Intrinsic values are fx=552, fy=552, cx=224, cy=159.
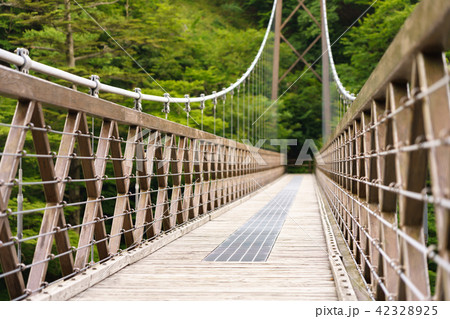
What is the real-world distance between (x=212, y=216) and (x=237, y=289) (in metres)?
3.08

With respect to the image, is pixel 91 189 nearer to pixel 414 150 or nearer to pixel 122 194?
pixel 122 194

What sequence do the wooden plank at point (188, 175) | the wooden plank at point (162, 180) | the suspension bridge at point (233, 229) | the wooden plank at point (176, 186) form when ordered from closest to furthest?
the suspension bridge at point (233, 229), the wooden plank at point (162, 180), the wooden plank at point (176, 186), the wooden plank at point (188, 175)

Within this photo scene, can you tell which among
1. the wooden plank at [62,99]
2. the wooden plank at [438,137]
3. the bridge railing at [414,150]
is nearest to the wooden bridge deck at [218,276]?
the bridge railing at [414,150]

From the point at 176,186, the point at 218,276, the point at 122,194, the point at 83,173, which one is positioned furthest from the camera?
the point at 176,186

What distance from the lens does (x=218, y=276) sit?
2.53 metres

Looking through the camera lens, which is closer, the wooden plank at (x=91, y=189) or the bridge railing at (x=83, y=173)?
the bridge railing at (x=83, y=173)

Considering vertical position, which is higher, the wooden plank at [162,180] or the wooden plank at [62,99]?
the wooden plank at [62,99]

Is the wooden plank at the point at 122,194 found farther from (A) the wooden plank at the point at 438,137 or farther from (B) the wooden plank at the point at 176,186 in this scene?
(A) the wooden plank at the point at 438,137

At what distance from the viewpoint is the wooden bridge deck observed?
2.14 metres

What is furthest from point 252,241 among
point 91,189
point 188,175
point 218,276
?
point 91,189

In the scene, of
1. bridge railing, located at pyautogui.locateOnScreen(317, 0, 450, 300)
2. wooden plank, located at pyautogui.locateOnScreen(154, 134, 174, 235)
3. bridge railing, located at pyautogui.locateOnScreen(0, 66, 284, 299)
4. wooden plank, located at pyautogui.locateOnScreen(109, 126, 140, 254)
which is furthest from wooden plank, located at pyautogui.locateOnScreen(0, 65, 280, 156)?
bridge railing, located at pyautogui.locateOnScreen(317, 0, 450, 300)

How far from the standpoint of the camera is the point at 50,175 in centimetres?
200

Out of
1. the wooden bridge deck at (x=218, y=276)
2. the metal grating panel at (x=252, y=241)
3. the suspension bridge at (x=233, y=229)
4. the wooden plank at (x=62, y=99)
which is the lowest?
the metal grating panel at (x=252, y=241)

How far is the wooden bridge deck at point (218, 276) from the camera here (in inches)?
84.4
